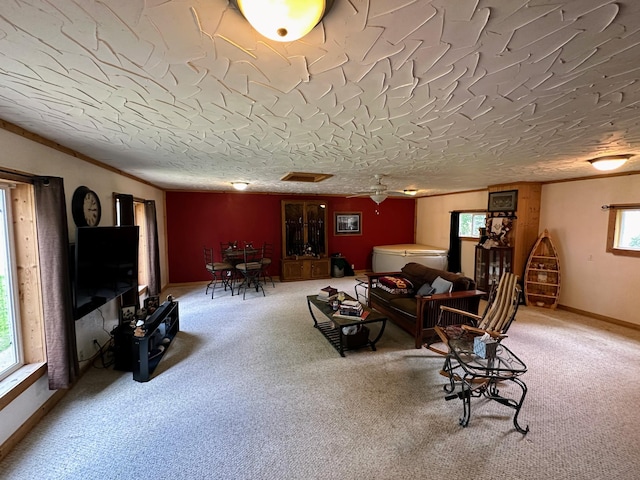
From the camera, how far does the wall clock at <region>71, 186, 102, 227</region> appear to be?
2.82 meters

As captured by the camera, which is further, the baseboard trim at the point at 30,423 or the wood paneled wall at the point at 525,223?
the wood paneled wall at the point at 525,223

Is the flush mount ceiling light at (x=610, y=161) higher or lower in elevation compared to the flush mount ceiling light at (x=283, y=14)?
higher

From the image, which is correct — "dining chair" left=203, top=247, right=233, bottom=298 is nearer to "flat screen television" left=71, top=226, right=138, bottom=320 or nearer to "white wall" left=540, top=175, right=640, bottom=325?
"flat screen television" left=71, top=226, right=138, bottom=320

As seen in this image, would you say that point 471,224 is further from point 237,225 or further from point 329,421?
point 329,421

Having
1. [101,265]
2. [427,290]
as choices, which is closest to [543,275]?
[427,290]

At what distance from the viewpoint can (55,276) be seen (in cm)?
225

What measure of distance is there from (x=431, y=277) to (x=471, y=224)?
3328 millimetres

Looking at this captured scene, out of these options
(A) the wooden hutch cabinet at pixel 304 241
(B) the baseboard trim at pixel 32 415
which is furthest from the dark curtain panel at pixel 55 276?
(A) the wooden hutch cabinet at pixel 304 241

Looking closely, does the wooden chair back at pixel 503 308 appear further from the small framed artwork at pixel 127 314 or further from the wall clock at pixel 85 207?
the wall clock at pixel 85 207

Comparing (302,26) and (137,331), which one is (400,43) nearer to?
(302,26)

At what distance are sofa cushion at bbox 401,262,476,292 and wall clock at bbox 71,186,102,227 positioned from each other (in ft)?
14.7

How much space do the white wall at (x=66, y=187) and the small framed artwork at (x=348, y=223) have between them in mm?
4866

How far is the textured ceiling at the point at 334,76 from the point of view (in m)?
0.95

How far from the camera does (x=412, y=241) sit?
862 centimetres
